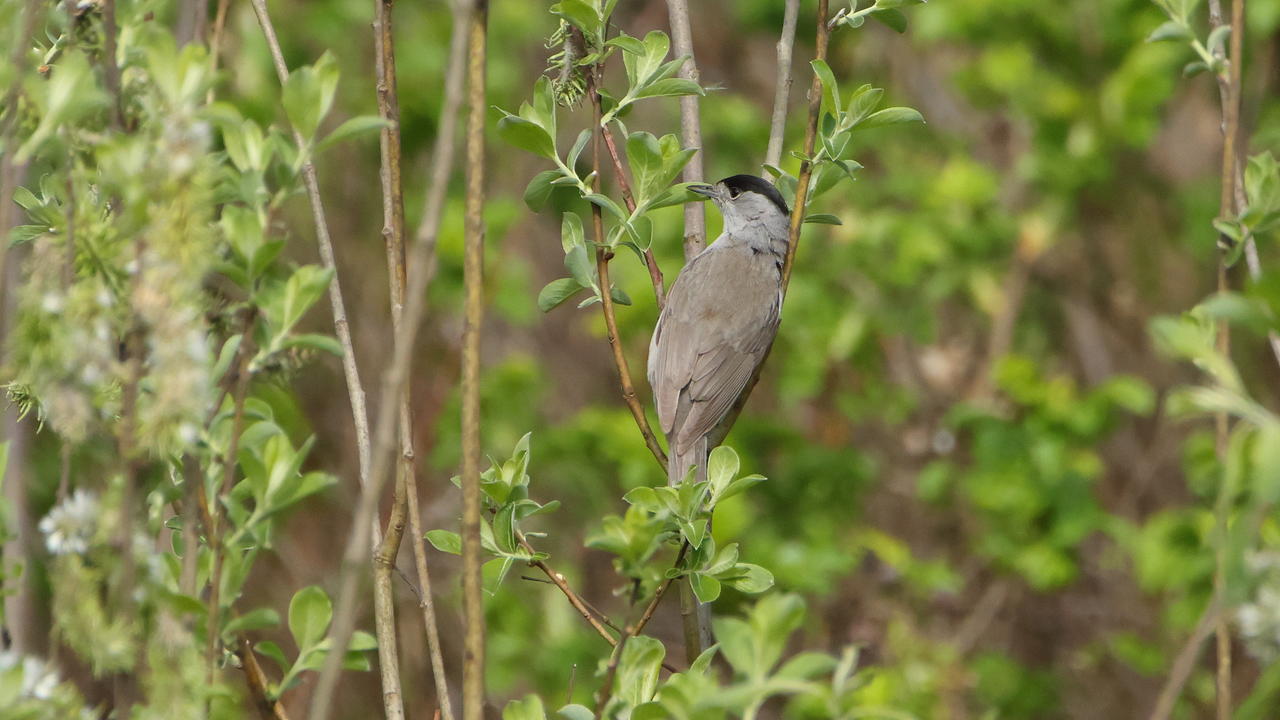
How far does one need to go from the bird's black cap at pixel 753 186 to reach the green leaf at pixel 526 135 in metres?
2.10

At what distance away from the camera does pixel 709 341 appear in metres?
4.21

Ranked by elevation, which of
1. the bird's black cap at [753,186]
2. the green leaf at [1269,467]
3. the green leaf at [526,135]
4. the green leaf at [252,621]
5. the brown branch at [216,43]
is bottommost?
the green leaf at [252,621]

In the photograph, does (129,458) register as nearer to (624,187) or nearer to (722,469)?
(722,469)

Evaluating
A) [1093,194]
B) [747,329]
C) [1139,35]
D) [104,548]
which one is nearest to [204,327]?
[104,548]

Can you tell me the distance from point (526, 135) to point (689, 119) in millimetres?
555

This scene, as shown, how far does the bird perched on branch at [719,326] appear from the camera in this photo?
155 inches

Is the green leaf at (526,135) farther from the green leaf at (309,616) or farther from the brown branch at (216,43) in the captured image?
the green leaf at (309,616)

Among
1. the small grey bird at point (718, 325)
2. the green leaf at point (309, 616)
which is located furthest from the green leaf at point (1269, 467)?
the small grey bird at point (718, 325)

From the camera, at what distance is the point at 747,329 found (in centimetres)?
425

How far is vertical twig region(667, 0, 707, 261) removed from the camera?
2.38 meters

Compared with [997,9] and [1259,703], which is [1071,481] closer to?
[997,9]

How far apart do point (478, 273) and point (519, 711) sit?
643 millimetres

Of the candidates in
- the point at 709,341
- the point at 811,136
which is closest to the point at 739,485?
the point at 811,136

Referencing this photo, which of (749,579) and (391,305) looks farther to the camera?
(749,579)
